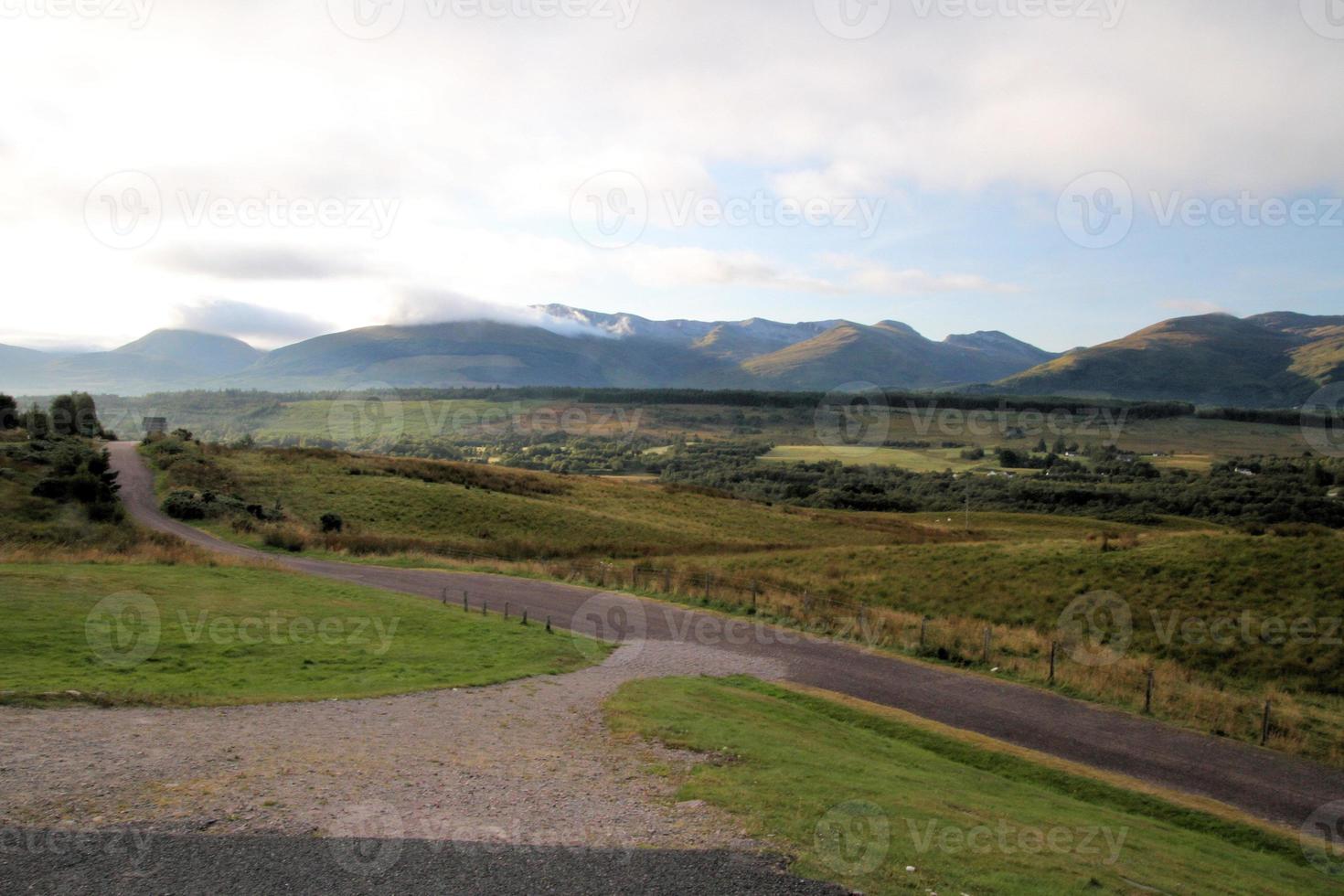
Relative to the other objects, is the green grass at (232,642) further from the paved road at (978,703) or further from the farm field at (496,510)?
the farm field at (496,510)

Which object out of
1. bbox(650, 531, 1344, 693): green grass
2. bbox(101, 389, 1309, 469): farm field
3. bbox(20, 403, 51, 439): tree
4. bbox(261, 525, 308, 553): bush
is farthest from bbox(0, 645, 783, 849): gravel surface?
bbox(101, 389, 1309, 469): farm field

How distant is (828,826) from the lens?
8852 millimetres

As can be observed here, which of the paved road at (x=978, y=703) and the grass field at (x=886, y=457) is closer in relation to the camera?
the paved road at (x=978, y=703)

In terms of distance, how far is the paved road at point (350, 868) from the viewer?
6.76 m

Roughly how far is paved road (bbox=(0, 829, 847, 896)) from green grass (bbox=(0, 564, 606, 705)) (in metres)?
6.30

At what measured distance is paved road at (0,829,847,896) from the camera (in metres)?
6.76

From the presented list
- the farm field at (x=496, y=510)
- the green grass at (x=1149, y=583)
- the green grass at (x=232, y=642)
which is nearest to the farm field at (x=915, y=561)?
the green grass at (x=1149, y=583)

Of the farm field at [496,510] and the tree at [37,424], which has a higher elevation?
the tree at [37,424]

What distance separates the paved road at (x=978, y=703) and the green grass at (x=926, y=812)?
194 cm

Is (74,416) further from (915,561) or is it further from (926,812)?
(926,812)

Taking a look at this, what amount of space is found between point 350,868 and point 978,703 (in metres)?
16.5

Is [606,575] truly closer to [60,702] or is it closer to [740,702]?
[740,702]

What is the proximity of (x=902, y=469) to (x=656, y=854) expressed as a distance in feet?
407

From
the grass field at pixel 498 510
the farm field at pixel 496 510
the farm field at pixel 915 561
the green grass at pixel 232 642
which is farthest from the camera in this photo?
the grass field at pixel 498 510
